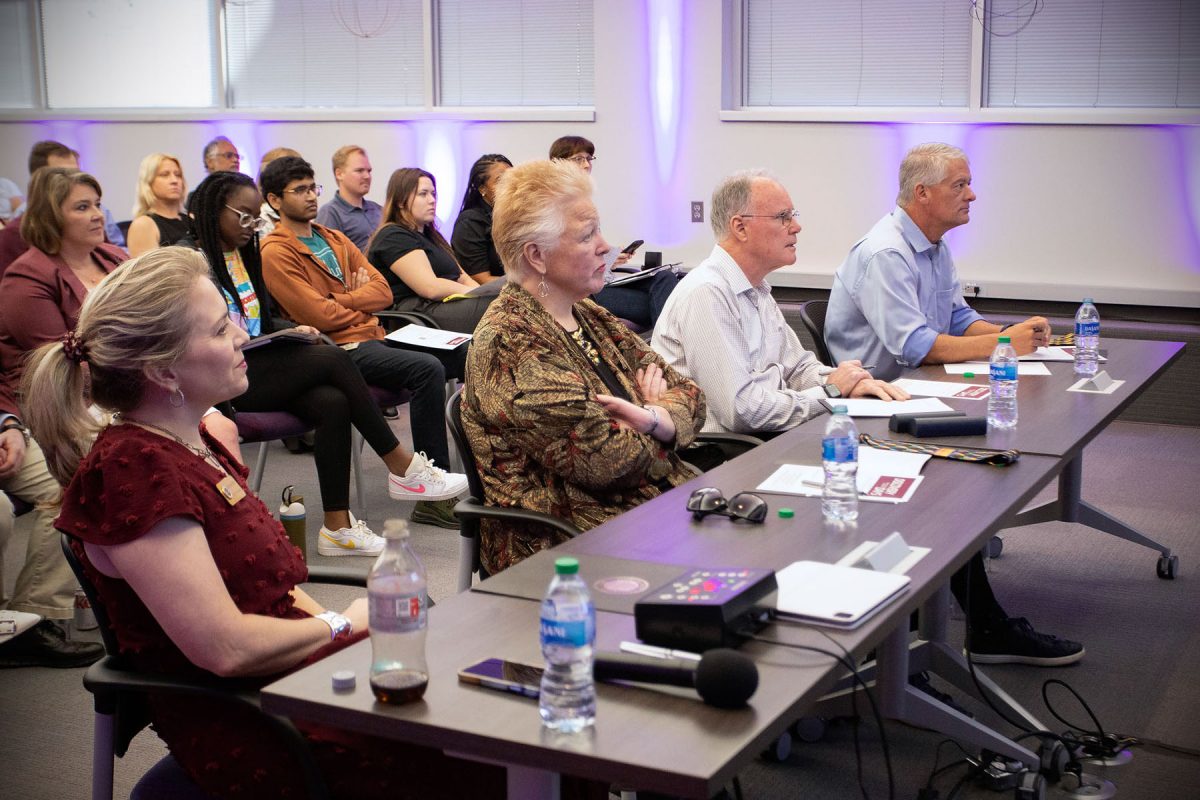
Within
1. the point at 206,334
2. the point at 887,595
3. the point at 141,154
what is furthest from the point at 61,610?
the point at 141,154

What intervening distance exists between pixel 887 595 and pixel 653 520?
566mm

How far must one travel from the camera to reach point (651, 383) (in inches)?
116

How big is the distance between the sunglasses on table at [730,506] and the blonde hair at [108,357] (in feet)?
3.09

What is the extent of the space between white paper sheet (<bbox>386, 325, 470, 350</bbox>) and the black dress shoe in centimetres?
191

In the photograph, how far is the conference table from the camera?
4.61 ft

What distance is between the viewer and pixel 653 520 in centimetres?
229

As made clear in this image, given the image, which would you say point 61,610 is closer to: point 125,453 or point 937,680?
point 125,453

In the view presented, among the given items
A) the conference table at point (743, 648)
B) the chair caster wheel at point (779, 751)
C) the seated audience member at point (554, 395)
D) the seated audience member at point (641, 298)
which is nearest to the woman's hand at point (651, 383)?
the seated audience member at point (554, 395)

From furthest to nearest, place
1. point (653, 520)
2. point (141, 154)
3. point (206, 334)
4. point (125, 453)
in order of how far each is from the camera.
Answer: point (141, 154) < point (653, 520) < point (206, 334) < point (125, 453)

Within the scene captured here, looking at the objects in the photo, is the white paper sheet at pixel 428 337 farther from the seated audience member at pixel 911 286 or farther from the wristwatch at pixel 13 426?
the wristwatch at pixel 13 426

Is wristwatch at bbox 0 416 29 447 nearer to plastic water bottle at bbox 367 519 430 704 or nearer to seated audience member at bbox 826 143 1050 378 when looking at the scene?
plastic water bottle at bbox 367 519 430 704

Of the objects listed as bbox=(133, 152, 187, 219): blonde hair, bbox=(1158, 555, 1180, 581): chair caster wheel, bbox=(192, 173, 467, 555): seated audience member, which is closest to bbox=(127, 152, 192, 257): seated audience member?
bbox=(133, 152, 187, 219): blonde hair

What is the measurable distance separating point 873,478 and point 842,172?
16.6ft

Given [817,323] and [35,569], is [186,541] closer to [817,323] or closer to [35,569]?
[35,569]
